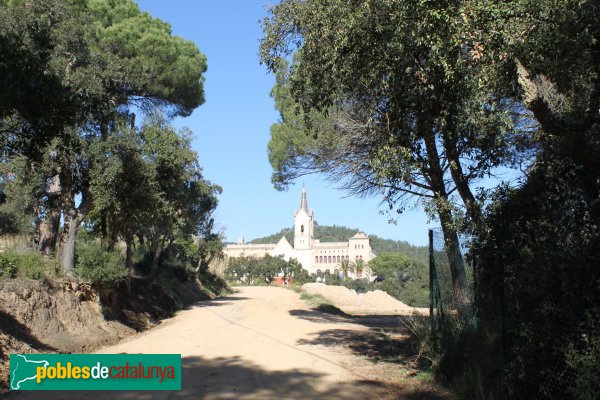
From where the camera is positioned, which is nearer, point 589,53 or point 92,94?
point 589,53

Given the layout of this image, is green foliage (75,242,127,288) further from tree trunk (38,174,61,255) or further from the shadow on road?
the shadow on road

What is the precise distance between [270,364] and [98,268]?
25.1ft

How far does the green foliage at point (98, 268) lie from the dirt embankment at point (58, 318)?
1.24 ft

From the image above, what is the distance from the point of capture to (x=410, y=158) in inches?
344

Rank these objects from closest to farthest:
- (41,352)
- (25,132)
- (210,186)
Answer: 1. (25,132)
2. (41,352)
3. (210,186)

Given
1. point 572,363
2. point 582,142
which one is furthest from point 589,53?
point 572,363

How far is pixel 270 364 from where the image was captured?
10.2 meters

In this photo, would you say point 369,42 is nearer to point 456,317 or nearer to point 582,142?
point 582,142

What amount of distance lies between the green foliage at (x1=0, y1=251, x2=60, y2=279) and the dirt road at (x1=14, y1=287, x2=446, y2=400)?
2749 millimetres

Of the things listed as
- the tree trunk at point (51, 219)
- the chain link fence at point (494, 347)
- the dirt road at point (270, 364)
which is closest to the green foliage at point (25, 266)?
the dirt road at point (270, 364)

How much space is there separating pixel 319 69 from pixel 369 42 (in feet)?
4.06

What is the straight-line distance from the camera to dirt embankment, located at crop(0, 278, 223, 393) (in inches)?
416

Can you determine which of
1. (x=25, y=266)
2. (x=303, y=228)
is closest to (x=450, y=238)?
(x=25, y=266)

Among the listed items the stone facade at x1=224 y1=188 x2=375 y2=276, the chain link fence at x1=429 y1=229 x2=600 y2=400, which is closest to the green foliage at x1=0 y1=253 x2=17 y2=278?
the chain link fence at x1=429 y1=229 x2=600 y2=400
